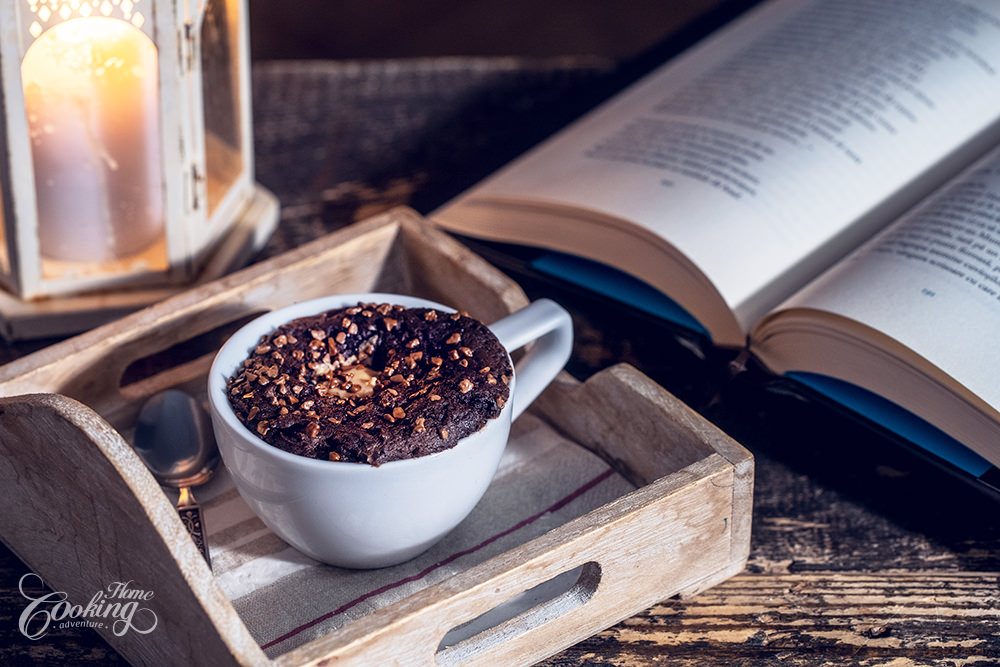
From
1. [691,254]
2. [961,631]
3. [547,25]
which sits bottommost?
[547,25]

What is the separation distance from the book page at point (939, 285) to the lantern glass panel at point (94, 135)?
43 centimetres

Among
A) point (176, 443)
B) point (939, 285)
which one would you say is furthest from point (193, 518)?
point (939, 285)

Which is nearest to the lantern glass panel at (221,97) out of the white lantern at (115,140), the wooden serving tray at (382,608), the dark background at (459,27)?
the white lantern at (115,140)

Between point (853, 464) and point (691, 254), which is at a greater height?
point (691, 254)

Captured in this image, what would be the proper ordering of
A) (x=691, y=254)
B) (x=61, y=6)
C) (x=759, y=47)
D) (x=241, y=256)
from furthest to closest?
(x=759, y=47)
(x=241, y=256)
(x=691, y=254)
(x=61, y=6)

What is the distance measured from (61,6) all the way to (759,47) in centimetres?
59

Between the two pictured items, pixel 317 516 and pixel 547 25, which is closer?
pixel 317 516

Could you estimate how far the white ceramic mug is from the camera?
0.49 meters

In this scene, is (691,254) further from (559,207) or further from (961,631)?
(961,631)

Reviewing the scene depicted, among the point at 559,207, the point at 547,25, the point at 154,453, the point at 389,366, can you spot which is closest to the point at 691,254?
the point at 559,207

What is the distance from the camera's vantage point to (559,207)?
78 cm

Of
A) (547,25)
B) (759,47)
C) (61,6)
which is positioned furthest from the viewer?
(547,25)

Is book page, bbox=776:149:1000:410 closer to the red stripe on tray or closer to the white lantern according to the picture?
the red stripe on tray

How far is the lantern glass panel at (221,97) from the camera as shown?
71 centimetres
